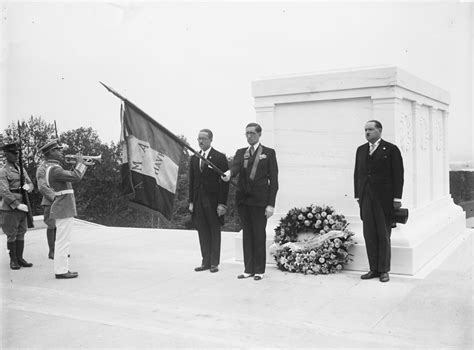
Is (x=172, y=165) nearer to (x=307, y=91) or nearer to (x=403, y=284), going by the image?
(x=307, y=91)

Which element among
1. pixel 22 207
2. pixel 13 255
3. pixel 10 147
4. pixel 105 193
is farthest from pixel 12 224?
pixel 105 193

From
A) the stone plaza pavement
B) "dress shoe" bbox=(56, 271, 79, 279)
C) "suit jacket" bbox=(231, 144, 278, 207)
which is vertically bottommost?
the stone plaza pavement

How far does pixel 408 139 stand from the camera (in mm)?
7844

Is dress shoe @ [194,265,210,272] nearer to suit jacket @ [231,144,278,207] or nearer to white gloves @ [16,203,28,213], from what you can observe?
suit jacket @ [231,144,278,207]

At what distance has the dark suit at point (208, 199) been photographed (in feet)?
23.5

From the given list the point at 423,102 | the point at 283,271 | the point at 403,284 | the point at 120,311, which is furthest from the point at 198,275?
the point at 423,102

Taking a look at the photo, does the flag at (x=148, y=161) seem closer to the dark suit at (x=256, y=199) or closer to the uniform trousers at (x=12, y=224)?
the dark suit at (x=256, y=199)

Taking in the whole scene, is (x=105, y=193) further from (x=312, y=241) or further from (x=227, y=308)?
(x=227, y=308)

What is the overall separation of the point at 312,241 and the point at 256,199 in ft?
3.14

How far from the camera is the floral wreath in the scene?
696cm

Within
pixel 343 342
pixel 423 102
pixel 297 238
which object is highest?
pixel 423 102

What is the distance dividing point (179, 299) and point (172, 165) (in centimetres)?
152

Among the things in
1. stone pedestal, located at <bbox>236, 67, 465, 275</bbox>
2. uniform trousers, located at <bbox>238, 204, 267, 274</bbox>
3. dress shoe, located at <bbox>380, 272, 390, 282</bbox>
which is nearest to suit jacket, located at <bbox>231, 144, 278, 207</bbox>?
uniform trousers, located at <bbox>238, 204, 267, 274</bbox>

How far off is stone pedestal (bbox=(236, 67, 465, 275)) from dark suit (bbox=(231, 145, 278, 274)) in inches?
31.0
